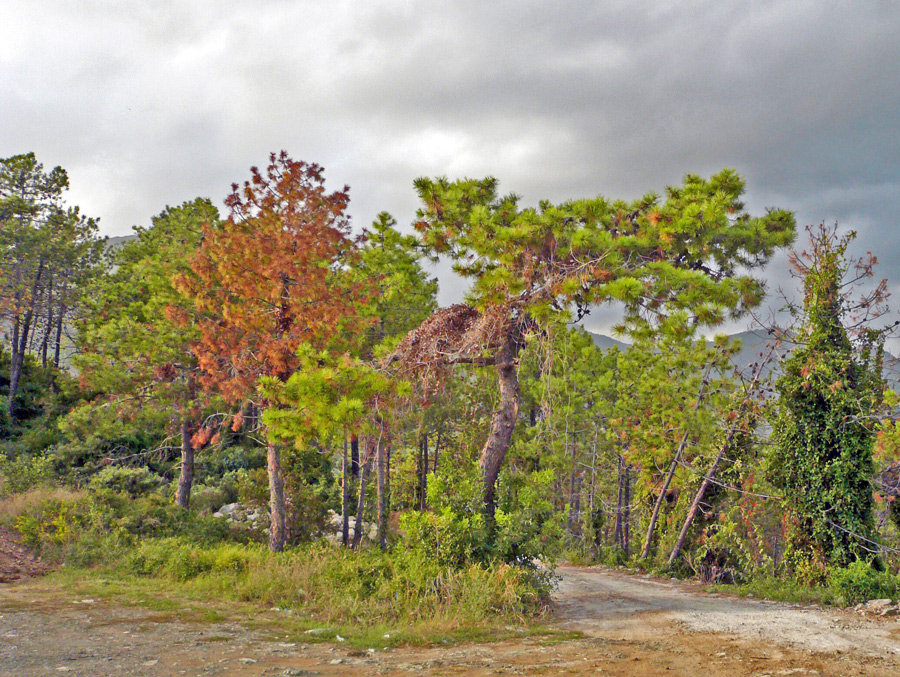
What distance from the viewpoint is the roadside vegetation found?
934 cm

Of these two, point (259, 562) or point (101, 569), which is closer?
point (259, 562)

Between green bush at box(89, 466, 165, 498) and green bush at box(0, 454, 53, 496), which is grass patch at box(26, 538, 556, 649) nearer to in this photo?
green bush at box(0, 454, 53, 496)

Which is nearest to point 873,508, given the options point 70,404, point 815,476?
point 815,476

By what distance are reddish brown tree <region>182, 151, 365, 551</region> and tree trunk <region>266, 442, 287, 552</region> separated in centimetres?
2

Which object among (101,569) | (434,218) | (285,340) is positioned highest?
(434,218)

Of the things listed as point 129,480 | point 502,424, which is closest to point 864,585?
point 502,424

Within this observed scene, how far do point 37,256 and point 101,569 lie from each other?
2522cm

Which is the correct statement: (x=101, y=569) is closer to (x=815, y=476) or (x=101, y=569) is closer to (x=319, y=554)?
(x=319, y=554)

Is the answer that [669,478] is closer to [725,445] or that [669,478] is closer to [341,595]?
[725,445]

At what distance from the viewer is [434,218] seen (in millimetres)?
11398

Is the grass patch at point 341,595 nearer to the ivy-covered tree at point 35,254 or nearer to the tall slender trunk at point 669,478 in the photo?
the tall slender trunk at point 669,478

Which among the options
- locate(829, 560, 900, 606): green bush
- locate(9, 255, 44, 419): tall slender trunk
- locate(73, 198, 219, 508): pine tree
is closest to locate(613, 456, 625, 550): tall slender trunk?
locate(829, 560, 900, 606): green bush

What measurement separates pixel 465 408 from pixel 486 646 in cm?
798

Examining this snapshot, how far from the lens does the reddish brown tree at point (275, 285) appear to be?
13305 millimetres
